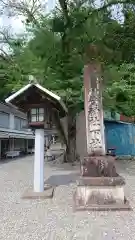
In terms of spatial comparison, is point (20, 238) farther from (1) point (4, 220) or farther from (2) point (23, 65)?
(2) point (23, 65)

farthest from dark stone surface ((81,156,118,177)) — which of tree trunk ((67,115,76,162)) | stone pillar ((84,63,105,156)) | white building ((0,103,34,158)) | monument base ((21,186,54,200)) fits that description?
white building ((0,103,34,158))

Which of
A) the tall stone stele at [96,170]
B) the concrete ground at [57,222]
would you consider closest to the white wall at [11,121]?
the concrete ground at [57,222]

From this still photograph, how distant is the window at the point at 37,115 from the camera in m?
9.54

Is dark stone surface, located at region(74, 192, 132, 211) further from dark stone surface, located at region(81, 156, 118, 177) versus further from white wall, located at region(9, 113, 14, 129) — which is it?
white wall, located at region(9, 113, 14, 129)

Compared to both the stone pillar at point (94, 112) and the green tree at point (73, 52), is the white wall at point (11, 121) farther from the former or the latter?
the stone pillar at point (94, 112)

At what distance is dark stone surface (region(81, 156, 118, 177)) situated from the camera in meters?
7.80

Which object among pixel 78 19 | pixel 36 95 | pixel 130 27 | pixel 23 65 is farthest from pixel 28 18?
pixel 36 95

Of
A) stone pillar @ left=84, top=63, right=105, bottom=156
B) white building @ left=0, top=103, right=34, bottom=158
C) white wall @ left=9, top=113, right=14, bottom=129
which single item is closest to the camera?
stone pillar @ left=84, top=63, right=105, bottom=156

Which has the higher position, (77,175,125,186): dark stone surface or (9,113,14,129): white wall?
(9,113,14,129): white wall

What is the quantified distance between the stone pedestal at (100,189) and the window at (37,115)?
2.51 m

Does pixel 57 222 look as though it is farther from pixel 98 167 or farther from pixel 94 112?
pixel 94 112

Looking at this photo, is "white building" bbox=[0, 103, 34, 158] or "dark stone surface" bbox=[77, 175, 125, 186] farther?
"white building" bbox=[0, 103, 34, 158]

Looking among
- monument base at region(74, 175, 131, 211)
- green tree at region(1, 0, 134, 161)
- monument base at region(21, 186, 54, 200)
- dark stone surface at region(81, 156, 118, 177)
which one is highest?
green tree at region(1, 0, 134, 161)

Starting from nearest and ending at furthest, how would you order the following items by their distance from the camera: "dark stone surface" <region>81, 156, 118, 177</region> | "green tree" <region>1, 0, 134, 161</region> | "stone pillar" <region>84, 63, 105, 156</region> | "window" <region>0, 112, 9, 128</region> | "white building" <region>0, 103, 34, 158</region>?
"dark stone surface" <region>81, 156, 118, 177</region> → "stone pillar" <region>84, 63, 105, 156</region> → "green tree" <region>1, 0, 134, 161</region> → "window" <region>0, 112, 9, 128</region> → "white building" <region>0, 103, 34, 158</region>
